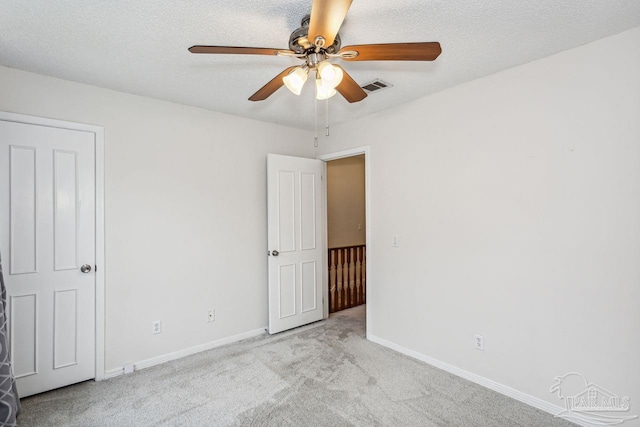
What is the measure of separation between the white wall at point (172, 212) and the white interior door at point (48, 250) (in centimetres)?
15

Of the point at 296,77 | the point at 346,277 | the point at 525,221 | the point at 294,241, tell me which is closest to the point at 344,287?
the point at 346,277

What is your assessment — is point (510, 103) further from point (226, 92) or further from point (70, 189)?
point (70, 189)

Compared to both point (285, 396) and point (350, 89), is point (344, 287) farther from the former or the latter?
point (350, 89)

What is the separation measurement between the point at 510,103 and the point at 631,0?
82 centimetres

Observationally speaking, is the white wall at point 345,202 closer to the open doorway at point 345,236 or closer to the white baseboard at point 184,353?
the open doorway at point 345,236

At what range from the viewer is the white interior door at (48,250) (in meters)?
2.32

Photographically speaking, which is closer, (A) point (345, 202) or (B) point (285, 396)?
(B) point (285, 396)

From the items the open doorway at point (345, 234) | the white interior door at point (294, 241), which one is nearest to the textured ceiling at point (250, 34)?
the white interior door at point (294, 241)

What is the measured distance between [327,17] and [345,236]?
3912mm

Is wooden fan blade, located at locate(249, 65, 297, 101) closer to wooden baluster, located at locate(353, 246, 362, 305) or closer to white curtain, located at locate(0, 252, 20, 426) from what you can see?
white curtain, located at locate(0, 252, 20, 426)

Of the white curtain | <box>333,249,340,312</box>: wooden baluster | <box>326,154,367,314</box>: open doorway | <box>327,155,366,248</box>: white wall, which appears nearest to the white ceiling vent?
<box>326,154,367,314</box>: open doorway

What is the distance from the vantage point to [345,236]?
197 inches

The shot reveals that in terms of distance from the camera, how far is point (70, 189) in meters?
2.54

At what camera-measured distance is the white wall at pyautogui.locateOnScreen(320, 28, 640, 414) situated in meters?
1.93
